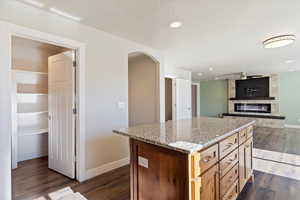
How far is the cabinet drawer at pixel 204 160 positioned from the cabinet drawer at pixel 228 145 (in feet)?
0.38

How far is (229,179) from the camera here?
5.85ft

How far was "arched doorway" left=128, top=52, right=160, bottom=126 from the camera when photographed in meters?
4.11

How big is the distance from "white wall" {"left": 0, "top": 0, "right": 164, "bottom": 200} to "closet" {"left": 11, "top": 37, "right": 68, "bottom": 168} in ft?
3.47

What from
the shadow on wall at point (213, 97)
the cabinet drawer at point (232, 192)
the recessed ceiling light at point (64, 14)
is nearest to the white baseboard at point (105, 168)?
the cabinet drawer at point (232, 192)

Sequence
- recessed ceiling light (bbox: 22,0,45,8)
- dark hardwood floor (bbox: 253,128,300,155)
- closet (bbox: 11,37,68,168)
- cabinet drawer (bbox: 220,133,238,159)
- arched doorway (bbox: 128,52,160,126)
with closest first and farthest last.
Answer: cabinet drawer (bbox: 220,133,238,159)
recessed ceiling light (bbox: 22,0,45,8)
closet (bbox: 11,37,68,168)
dark hardwood floor (bbox: 253,128,300,155)
arched doorway (bbox: 128,52,160,126)

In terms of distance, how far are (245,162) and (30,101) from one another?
4.08 meters

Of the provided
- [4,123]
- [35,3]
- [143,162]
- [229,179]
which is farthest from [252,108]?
[4,123]

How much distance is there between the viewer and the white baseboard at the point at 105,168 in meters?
2.58

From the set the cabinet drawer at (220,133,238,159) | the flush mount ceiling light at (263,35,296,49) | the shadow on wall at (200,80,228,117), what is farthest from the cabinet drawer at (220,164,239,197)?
the shadow on wall at (200,80,228,117)

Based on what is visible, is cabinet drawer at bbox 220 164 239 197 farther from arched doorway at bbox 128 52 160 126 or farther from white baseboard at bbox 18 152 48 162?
white baseboard at bbox 18 152 48 162

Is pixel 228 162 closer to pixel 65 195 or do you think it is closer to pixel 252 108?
pixel 65 195

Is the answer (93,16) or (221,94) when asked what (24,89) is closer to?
(93,16)

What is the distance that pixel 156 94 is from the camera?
407cm

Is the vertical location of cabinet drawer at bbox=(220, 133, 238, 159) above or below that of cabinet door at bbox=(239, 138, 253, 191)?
above
